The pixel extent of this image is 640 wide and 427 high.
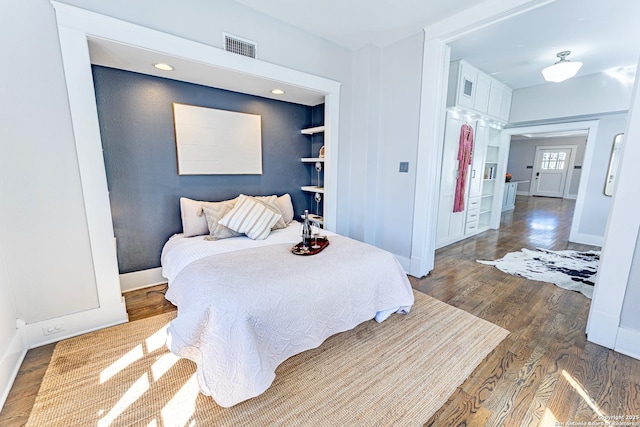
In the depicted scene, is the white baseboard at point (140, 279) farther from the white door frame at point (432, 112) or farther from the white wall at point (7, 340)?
the white door frame at point (432, 112)

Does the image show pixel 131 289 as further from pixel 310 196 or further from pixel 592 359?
pixel 592 359

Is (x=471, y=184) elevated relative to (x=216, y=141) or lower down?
lower down

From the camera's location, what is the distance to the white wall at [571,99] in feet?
12.5

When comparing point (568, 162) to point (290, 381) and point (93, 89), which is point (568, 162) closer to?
point (290, 381)

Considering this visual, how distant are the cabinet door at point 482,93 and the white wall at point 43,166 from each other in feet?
12.7

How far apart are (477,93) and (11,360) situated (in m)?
5.58

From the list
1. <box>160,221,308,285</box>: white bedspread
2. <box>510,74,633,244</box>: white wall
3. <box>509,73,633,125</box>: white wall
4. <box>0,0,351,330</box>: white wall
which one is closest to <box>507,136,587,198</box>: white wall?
<box>510,74,633,244</box>: white wall

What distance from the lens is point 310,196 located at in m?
3.88

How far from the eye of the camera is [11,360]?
1571 millimetres

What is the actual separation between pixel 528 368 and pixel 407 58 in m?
3.08

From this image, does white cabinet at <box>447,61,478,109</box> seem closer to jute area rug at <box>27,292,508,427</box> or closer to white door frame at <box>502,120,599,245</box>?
white door frame at <box>502,120,599,245</box>

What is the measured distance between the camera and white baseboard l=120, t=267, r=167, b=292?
2619 millimetres

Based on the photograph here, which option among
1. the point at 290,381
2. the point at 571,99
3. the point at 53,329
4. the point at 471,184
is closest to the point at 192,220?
the point at 53,329

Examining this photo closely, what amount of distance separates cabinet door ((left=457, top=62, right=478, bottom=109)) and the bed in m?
2.85
